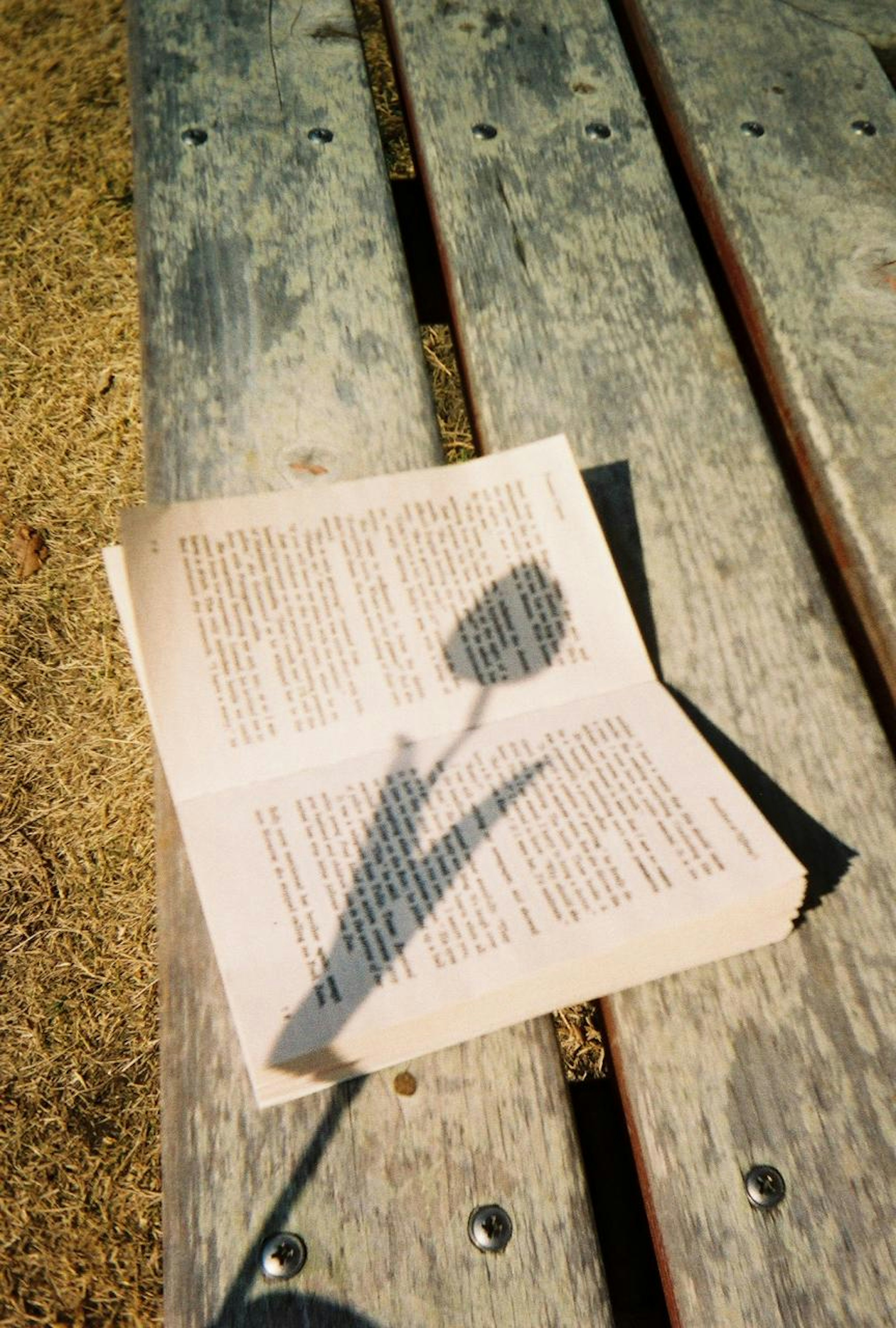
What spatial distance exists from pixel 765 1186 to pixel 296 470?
0.73 m

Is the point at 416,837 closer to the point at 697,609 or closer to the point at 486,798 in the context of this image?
the point at 486,798

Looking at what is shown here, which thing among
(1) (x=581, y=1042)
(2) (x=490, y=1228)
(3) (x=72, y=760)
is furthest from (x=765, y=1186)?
(3) (x=72, y=760)

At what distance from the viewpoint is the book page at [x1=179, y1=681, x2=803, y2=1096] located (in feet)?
2.22

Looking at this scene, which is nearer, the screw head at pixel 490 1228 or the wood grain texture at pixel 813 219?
the screw head at pixel 490 1228

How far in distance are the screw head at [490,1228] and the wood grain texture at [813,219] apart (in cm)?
57

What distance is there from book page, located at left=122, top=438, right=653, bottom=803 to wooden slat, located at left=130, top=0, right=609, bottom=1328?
80 millimetres

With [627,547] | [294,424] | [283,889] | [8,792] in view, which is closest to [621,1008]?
[283,889]

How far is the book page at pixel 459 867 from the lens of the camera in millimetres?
676

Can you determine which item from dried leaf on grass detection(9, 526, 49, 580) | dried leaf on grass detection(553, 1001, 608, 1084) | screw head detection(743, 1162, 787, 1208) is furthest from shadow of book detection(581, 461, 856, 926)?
dried leaf on grass detection(9, 526, 49, 580)

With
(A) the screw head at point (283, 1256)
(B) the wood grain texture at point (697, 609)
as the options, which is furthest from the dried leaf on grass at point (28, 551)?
(A) the screw head at point (283, 1256)

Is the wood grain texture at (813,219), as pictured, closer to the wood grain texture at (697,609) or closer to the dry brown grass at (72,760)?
the wood grain texture at (697,609)

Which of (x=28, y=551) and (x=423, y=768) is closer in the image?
(x=423, y=768)

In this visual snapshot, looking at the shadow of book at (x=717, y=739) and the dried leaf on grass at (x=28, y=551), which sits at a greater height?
the shadow of book at (x=717, y=739)

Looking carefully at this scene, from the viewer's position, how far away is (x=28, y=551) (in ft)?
6.03
